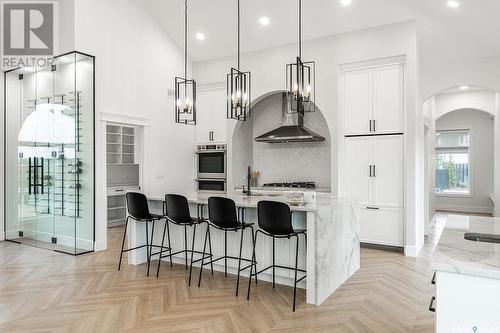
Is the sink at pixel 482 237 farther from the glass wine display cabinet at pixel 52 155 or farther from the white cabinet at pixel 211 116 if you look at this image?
the white cabinet at pixel 211 116

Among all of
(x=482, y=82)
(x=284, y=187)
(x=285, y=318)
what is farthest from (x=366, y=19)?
(x=285, y=318)

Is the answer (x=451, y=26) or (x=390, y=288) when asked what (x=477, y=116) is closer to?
(x=451, y=26)

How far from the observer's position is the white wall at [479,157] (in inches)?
393

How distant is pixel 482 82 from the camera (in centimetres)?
582

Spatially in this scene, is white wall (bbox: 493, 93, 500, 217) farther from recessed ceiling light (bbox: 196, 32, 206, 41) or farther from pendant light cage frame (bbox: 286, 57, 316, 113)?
recessed ceiling light (bbox: 196, 32, 206, 41)

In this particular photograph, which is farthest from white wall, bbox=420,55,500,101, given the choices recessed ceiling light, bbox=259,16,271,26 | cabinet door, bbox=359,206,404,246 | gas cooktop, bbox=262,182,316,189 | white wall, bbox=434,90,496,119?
recessed ceiling light, bbox=259,16,271,26

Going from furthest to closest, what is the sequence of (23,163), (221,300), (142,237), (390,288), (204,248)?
(23,163), (142,237), (204,248), (390,288), (221,300)

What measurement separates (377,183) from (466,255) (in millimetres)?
4041

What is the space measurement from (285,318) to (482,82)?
5.21m

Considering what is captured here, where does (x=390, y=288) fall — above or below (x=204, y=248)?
below

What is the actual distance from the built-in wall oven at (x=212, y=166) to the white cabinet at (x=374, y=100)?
2585 mm

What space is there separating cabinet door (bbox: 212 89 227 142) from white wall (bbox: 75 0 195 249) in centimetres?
63

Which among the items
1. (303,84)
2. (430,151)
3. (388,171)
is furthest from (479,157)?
(303,84)

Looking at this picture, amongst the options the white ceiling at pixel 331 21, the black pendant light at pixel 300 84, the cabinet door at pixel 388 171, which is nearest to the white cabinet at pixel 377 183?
the cabinet door at pixel 388 171
